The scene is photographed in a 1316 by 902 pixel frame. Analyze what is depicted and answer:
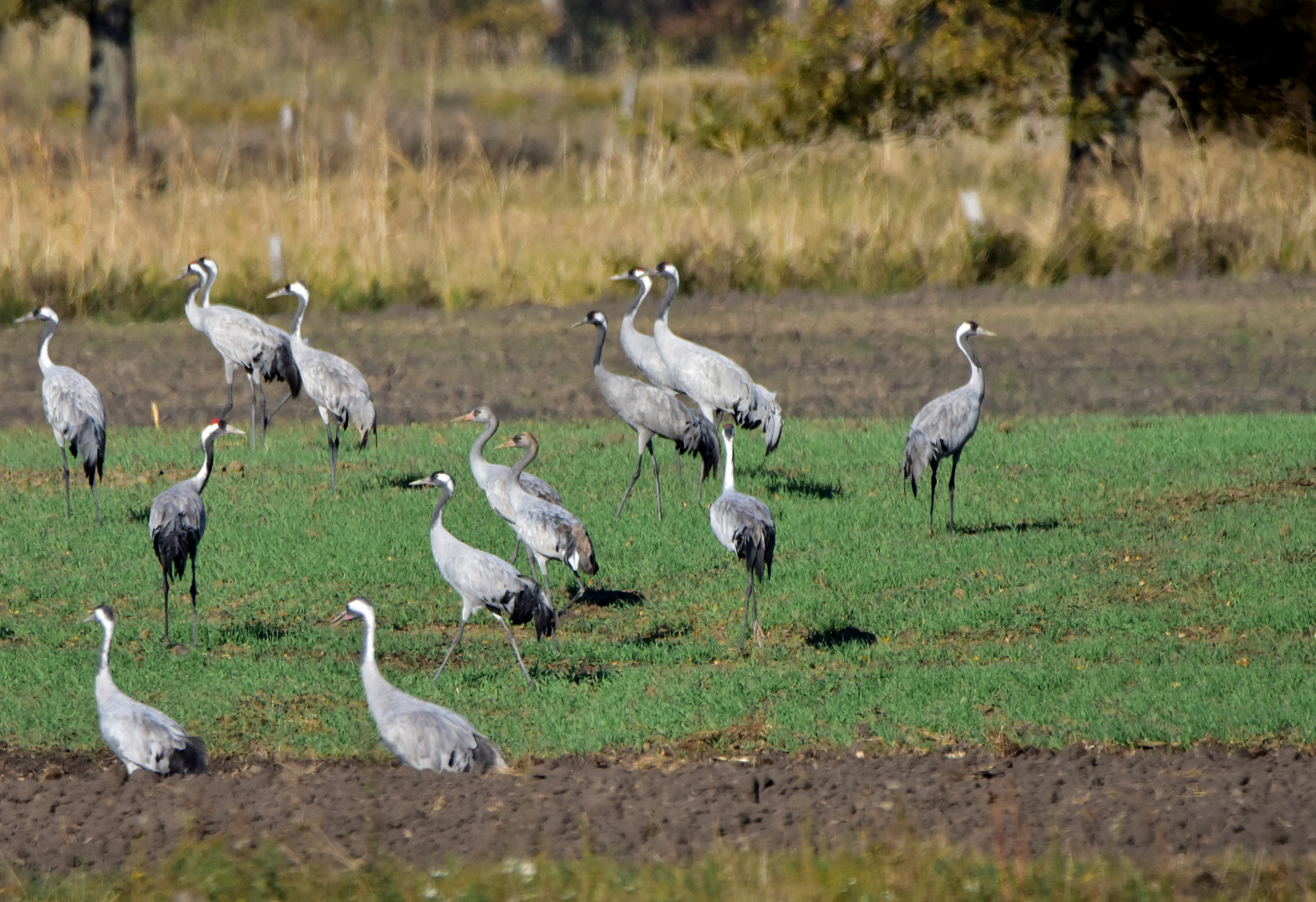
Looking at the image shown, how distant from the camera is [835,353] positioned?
57.0ft

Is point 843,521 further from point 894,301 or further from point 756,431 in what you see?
point 894,301

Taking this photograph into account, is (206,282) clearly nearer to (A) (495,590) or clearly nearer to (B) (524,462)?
(B) (524,462)

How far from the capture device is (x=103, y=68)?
27109 millimetres

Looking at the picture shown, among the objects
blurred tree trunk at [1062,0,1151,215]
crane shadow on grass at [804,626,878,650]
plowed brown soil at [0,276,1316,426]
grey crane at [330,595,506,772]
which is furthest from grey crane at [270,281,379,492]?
blurred tree trunk at [1062,0,1151,215]

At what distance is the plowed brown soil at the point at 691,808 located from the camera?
18.2ft

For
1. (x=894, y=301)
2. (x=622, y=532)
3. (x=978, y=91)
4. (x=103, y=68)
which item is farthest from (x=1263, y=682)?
(x=103, y=68)

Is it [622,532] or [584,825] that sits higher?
[584,825]

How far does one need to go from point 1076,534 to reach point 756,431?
4.28 m

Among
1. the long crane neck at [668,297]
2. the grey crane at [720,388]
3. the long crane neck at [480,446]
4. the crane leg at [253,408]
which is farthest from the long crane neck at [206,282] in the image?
the long crane neck at [480,446]

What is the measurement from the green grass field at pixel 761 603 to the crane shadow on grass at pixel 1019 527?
0.11 feet

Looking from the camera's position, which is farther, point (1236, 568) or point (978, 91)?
point (978, 91)

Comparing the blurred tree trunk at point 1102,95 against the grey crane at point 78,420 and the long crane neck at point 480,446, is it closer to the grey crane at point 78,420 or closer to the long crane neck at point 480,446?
the long crane neck at point 480,446

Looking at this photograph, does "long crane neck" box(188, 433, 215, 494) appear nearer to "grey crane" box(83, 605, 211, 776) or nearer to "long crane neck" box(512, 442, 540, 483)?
"long crane neck" box(512, 442, 540, 483)

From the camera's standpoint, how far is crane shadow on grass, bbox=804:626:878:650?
27.5 feet
